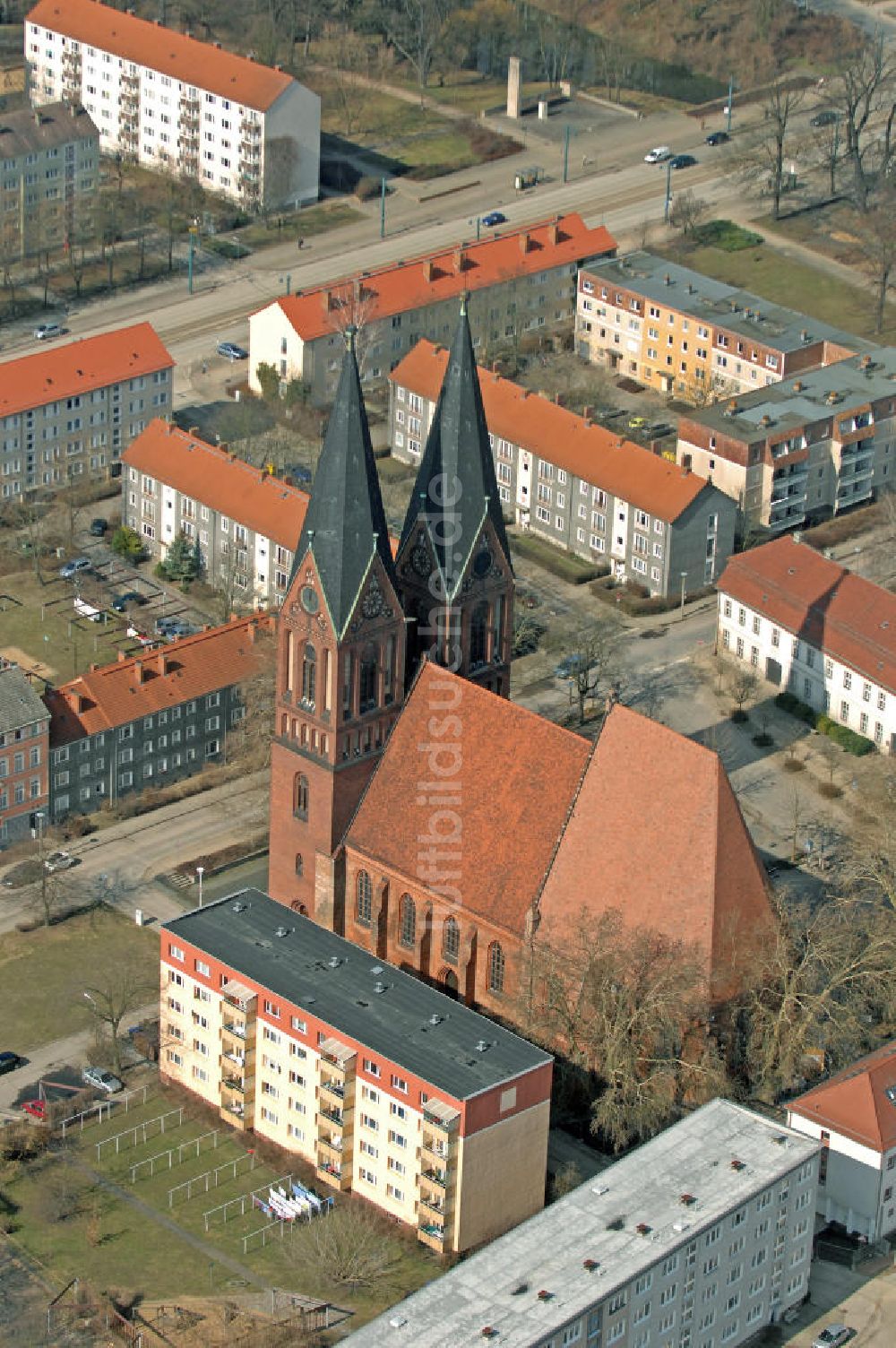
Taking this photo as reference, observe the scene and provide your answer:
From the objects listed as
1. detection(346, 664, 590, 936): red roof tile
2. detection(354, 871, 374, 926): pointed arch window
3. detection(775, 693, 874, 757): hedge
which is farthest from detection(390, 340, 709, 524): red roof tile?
detection(354, 871, 374, 926): pointed arch window

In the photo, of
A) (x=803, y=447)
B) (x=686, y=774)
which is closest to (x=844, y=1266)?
(x=686, y=774)

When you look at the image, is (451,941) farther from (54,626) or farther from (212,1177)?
(54,626)

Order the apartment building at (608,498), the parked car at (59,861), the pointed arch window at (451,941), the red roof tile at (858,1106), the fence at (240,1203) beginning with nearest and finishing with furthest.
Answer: the red roof tile at (858,1106)
the fence at (240,1203)
the pointed arch window at (451,941)
the parked car at (59,861)
the apartment building at (608,498)

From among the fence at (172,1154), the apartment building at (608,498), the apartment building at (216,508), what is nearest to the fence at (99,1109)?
the fence at (172,1154)

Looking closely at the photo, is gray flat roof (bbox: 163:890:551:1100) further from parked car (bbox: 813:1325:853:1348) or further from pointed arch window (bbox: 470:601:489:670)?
parked car (bbox: 813:1325:853:1348)

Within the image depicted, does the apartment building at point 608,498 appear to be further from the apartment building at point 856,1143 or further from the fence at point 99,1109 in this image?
the apartment building at point 856,1143

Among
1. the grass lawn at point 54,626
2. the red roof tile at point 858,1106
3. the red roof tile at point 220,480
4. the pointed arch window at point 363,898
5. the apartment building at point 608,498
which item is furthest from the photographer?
the apartment building at point 608,498
